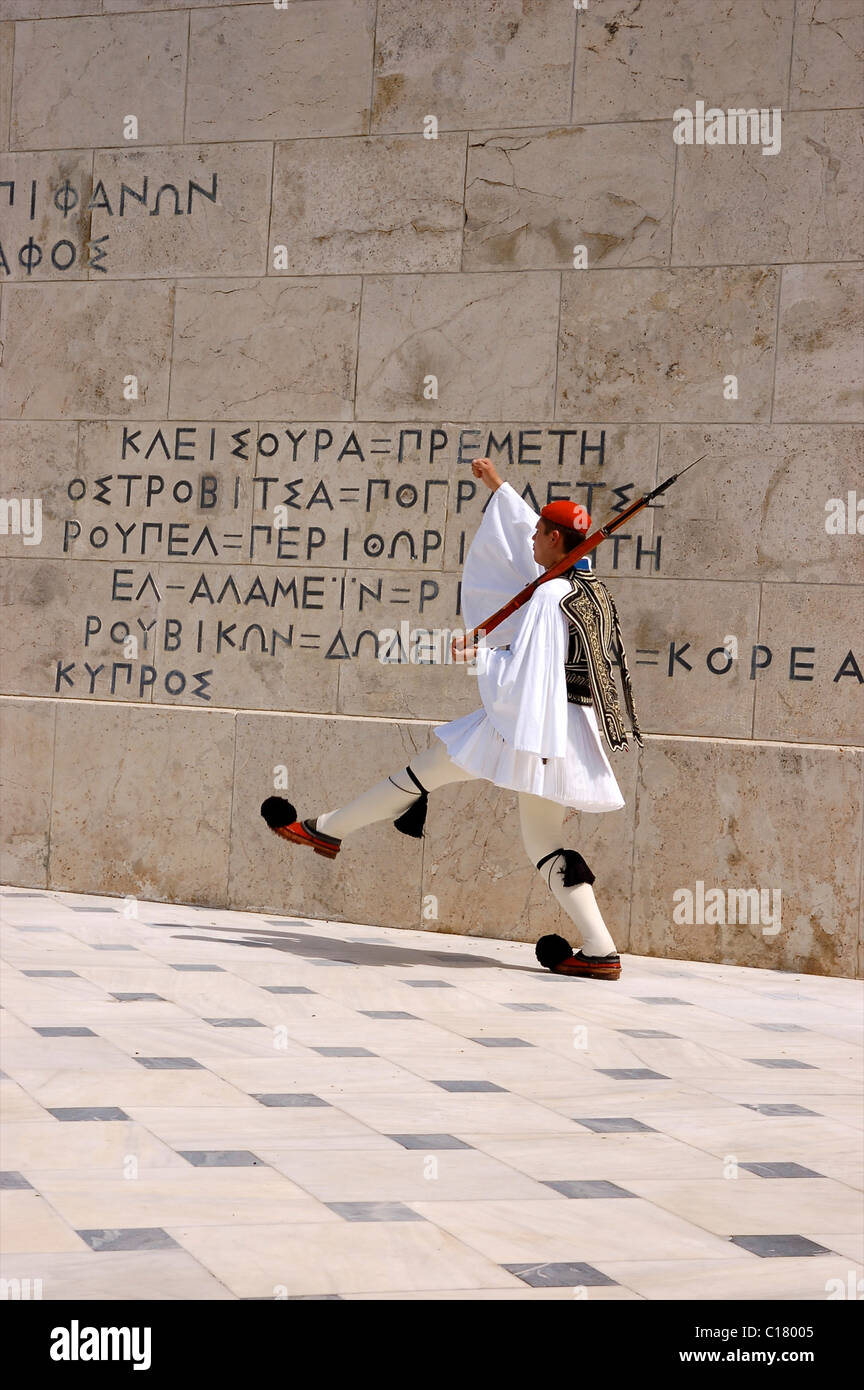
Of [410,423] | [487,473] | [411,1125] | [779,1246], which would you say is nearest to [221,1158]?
[411,1125]

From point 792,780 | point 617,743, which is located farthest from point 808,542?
point 617,743

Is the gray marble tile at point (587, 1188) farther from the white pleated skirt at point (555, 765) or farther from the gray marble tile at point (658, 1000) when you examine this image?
the white pleated skirt at point (555, 765)

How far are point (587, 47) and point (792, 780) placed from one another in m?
4.06

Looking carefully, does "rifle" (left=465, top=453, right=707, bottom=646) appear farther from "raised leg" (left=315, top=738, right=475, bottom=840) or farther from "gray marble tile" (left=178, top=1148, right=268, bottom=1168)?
"gray marble tile" (left=178, top=1148, right=268, bottom=1168)

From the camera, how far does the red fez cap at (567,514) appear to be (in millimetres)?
7477

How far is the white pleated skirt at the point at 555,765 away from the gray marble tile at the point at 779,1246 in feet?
11.0

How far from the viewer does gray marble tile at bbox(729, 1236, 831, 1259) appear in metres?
3.93

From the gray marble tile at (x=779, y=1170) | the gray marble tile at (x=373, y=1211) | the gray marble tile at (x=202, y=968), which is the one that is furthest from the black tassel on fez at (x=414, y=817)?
the gray marble tile at (x=373, y=1211)

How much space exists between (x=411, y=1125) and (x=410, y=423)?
5011 millimetres

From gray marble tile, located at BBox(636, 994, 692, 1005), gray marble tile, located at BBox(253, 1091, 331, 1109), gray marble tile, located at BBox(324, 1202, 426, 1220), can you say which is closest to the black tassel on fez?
gray marble tile, located at BBox(636, 994, 692, 1005)

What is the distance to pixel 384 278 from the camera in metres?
9.19

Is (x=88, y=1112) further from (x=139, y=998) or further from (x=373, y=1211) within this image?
(x=139, y=998)

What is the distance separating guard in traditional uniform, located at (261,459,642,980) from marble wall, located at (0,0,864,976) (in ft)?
3.18

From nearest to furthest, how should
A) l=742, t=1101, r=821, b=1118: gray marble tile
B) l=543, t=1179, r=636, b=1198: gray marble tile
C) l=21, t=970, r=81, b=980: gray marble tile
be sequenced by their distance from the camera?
l=543, t=1179, r=636, b=1198: gray marble tile
l=742, t=1101, r=821, b=1118: gray marble tile
l=21, t=970, r=81, b=980: gray marble tile
